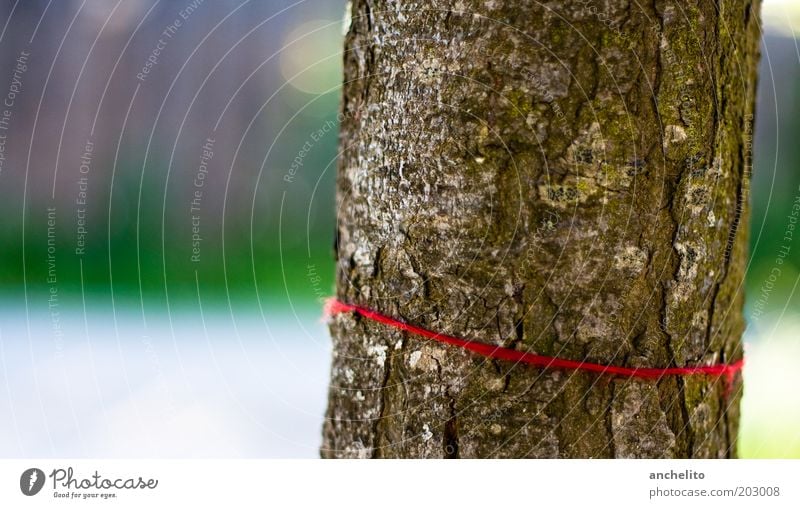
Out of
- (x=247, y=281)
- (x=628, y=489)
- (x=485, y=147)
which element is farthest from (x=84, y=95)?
(x=628, y=489)

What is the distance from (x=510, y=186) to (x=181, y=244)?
237cm

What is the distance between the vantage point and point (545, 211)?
938 millimetres

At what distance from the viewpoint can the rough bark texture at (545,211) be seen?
935 millimetres

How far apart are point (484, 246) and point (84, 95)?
2.64 m

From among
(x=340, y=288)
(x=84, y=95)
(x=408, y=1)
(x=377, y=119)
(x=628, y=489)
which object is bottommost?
(x=628, y=489)

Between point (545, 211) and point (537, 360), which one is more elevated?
point (545, 211)

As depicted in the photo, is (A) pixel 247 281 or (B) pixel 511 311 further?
(A) pixel 247 281

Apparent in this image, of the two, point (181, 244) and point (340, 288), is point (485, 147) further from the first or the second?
point (181, 244)

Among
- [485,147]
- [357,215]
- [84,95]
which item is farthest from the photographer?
[84,95]

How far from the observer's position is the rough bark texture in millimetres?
935

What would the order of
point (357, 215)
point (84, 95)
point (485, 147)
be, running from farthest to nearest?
point (84, 95)
point (357, 215)
point (485, 147)

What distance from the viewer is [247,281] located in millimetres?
3059

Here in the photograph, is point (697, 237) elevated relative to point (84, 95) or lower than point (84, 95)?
lower

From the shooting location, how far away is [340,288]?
1.13 metres
